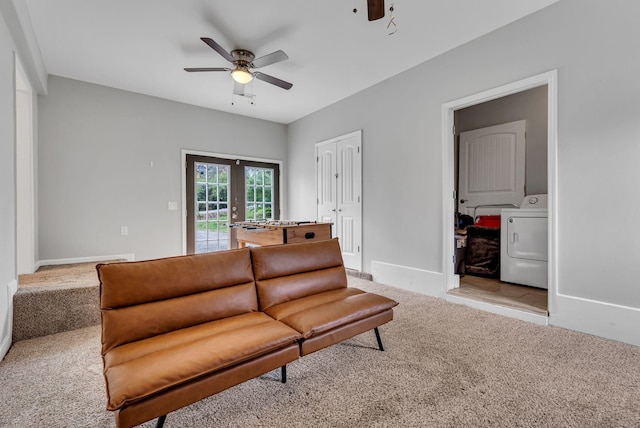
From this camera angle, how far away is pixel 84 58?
3340 millimetres

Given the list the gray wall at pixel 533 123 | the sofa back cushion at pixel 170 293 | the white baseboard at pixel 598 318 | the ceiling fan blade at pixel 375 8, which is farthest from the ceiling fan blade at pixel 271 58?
the gray wall at pixel 533 123

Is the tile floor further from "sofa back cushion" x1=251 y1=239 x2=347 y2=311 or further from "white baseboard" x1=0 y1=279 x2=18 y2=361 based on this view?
"white baseboard" x1=0 y1=279 x2=18 y2=361

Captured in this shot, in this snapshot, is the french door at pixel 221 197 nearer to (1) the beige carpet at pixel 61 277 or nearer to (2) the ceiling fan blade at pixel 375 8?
(1) the beige carpet at pixel 61 277

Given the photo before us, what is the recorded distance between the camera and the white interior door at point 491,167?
4141mm

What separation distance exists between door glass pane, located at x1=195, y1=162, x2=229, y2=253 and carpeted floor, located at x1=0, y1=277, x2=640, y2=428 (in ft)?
8.60

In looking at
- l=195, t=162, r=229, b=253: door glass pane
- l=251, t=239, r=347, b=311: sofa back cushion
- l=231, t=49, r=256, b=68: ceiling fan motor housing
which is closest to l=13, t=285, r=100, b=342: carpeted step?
l=251, t=239, r=347, b=311: sofa back cushion

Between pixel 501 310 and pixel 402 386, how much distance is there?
173cm

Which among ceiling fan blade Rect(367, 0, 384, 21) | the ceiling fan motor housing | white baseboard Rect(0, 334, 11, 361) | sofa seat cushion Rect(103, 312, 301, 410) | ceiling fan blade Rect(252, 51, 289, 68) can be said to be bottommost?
white baseboard Rect(0, 334, 11, 361)

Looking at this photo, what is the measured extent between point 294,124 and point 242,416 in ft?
16.8

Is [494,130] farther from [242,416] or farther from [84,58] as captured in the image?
[84,58]

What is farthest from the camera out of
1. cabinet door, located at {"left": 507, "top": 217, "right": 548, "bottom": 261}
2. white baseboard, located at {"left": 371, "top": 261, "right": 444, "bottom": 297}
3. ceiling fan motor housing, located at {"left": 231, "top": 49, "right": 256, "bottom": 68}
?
white baseboard, located at {"left": 371, "top": 261, "right": 444, "bottom": 297}

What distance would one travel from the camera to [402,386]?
1.71m

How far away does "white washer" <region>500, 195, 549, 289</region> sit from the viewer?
3.31m

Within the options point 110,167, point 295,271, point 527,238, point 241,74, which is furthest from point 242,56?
point 527,238
